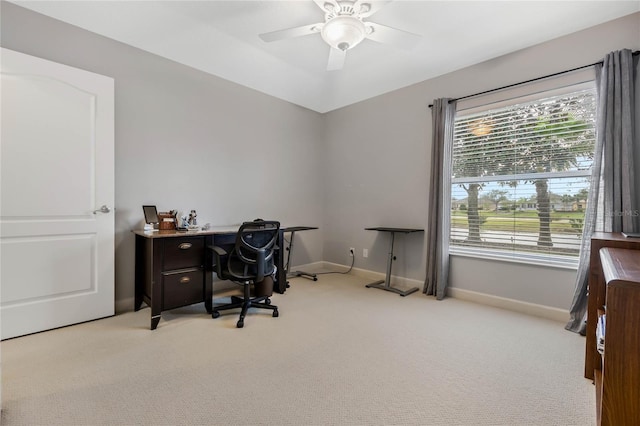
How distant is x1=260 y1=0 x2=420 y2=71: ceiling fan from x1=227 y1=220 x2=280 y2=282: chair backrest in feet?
4.93

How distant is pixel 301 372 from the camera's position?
1.73 meters

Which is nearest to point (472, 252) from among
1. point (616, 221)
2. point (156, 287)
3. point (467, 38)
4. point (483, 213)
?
point (483, 213)

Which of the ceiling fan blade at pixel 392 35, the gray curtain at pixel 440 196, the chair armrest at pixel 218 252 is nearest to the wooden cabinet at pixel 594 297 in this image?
the gray curtain at pixel 440 196

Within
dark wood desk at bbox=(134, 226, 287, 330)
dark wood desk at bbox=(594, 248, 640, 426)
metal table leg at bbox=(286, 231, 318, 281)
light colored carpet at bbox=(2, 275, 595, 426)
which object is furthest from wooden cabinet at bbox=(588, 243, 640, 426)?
metal table leg at bbox=(286, 231, 318, 281)

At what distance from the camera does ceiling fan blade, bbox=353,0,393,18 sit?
1898 millimetres

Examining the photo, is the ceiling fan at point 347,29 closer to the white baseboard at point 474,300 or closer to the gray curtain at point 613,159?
the gray curtain at point 613,159

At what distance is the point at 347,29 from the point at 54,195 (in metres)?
2.58

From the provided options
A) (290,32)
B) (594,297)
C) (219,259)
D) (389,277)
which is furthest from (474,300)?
(290,32)

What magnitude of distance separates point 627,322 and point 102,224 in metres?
3.21

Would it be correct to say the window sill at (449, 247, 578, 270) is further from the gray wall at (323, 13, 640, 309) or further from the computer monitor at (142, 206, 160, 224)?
the computer monitor at (142, 206, 160, 224)

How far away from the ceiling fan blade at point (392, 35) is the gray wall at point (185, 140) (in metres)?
1.95

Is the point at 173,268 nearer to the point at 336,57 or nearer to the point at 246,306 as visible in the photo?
the point at 246,306

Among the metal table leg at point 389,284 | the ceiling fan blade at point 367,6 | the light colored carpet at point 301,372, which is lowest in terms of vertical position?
the light colored carpet at point 301,372

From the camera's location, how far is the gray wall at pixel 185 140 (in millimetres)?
2516
